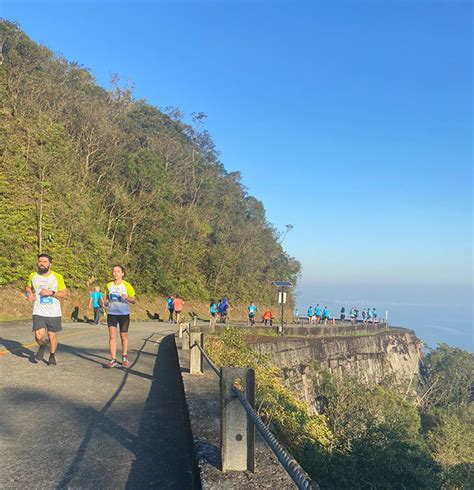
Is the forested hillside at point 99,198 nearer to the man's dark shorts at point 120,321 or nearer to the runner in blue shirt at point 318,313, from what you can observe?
the runner in blue shirt at point 318,313

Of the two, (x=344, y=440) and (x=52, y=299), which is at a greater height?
(x=52, y=299)

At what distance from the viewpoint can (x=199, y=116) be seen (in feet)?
182

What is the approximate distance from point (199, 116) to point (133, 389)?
52.5 m

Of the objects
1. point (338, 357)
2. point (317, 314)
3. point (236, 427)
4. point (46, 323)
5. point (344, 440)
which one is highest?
point (46, 323)

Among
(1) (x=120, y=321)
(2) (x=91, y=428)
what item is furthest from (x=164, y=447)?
(1) (x=120, y=321)

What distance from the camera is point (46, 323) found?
7.11m

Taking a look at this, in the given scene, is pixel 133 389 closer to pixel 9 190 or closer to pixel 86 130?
pixel 9 190

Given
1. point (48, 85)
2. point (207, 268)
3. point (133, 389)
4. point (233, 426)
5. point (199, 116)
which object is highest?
point (199, 116)

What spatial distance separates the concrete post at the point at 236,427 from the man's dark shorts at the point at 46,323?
5.03 metres

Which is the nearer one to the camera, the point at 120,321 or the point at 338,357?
the point at 120,321

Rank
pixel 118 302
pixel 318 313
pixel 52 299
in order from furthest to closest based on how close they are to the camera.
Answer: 1. pixel 318 313
2. pixel 118 302
3. pixel 52 299

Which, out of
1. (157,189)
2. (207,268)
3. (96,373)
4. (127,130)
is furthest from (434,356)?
(96,373)

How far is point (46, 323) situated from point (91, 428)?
324 cm

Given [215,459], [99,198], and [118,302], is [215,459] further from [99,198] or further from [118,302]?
[99,198]
